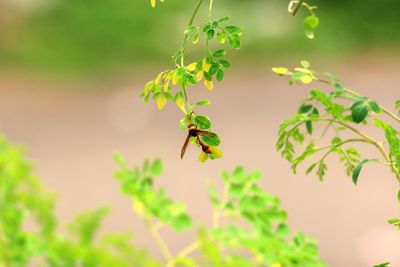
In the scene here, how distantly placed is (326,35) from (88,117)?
1.97m

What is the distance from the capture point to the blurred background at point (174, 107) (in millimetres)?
4676

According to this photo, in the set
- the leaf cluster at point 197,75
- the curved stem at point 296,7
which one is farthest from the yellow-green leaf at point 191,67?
the curved stem at point 296,7

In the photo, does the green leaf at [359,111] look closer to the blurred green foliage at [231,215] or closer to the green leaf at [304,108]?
the green leaf at [304,108]

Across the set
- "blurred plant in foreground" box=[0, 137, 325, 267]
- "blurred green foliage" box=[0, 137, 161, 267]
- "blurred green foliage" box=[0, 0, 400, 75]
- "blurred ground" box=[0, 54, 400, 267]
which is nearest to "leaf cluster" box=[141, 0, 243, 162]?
"blurred plant in foreground" box=[0, 137, 325, 267]

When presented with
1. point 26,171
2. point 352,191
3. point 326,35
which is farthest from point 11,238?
point 326,35

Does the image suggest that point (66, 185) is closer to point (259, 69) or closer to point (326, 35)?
point (259, 69)

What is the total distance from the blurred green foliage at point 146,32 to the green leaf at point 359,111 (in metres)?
5.75

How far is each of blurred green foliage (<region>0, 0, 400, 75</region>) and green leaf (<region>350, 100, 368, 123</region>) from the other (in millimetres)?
5753

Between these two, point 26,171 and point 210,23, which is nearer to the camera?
point 210,23

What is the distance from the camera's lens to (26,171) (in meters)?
Answer: 1.61

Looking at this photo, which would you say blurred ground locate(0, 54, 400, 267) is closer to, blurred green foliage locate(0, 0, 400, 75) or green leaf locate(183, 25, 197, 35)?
blurred green foliage locate(0, 0, 400, 75)

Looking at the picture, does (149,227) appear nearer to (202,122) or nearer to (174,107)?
(202,122)

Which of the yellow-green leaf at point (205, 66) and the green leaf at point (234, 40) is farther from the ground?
the green leaf at point (234, 40)

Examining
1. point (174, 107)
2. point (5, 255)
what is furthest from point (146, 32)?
point (5, 255)
